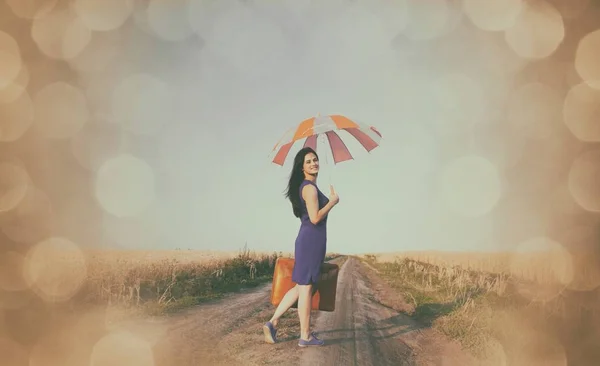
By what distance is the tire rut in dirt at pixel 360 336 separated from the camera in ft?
17.6

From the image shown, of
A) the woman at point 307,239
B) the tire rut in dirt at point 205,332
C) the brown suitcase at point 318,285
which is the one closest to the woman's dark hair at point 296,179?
the woman at point 307,239

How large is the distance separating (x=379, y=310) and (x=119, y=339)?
14.4ft

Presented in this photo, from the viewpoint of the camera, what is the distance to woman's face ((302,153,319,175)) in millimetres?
5816

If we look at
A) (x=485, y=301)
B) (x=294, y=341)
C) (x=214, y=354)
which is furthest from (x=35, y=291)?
(x=485, y=301)

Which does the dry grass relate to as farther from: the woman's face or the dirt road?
the woman's face

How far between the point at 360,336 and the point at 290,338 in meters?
0.95

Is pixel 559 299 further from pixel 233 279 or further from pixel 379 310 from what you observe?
pixel 233 279

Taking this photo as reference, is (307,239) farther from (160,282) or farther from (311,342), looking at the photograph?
(160,282)

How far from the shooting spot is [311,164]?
5820mm

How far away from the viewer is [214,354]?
18.4 feet

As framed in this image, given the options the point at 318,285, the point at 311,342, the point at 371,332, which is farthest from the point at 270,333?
the point at 371,332

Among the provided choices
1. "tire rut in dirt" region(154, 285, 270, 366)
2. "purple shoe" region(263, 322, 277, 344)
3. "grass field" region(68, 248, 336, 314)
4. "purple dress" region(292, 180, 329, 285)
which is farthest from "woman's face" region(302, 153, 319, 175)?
"grass field" region(68, 248, 336, 314)

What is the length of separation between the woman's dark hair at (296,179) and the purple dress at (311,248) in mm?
211

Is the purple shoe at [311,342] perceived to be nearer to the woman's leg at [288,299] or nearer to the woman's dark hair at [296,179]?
the woman's leg at [288,299]
